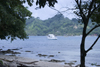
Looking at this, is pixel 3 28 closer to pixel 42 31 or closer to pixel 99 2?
pixel 99 2

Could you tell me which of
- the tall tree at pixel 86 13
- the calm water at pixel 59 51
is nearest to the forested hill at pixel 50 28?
the calm water at pixel 59 51

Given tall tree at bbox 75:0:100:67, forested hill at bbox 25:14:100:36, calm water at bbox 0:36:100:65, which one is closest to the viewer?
tall tree at bbox 75:0:100:67

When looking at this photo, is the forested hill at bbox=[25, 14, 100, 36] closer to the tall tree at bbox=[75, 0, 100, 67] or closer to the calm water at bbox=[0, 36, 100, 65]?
the calm water at bbox=[0, 36, 100, 65]

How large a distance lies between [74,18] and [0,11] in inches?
255

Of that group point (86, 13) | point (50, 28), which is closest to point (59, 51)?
point (86, 13)

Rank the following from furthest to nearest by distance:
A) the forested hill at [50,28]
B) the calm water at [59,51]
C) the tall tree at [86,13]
A: the forested hill at [50,28] < the calm water at [59,51] < the tall tree at [86,13]

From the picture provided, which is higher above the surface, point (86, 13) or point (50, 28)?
point (50, 28)

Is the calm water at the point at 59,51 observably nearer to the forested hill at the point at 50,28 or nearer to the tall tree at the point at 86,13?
the tall tree at the point at 86,13

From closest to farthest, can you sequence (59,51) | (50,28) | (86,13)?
(86,13) → (59,51) → (50,28)

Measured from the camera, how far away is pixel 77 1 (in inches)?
361

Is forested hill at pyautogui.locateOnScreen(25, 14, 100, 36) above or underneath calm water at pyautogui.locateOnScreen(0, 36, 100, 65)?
above

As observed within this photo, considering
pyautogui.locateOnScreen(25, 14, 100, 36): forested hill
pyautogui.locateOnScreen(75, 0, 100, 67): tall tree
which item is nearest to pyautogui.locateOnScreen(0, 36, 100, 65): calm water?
pyautogui.locateOnScreen(75, 0, 100, 67): tall tree

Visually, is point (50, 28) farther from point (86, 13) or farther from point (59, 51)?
point (86, 13)

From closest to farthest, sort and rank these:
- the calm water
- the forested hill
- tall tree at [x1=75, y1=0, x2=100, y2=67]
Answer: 1. tall tree at [x1=75, y1=0, x2=100, y2=67]
2. the calm water
3. the forested hill
